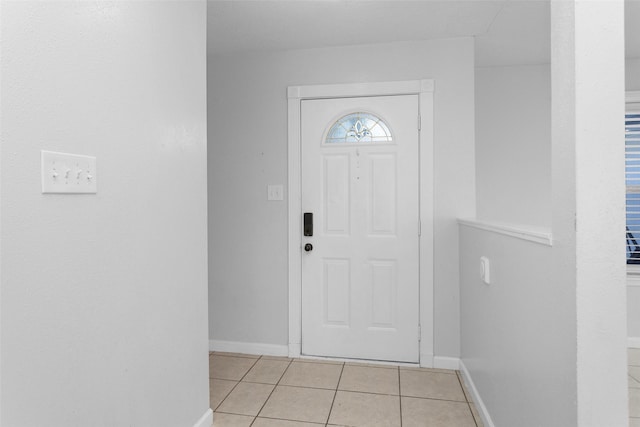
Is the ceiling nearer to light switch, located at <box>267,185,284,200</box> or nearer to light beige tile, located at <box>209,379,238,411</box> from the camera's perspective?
light switch, located at <box>267,185,284,200</box>

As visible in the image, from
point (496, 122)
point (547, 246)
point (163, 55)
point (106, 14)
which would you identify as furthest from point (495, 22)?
point (106, 14)

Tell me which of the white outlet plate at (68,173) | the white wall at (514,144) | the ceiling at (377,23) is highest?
the ceiling at (377,23)

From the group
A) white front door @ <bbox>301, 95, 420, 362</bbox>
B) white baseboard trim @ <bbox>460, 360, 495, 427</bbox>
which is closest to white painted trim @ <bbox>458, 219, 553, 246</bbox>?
white front door @ <bbox>301, 95, 420, 362</bbox>

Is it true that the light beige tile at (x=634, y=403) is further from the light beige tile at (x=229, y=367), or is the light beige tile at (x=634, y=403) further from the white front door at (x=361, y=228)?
the light beige tile at (x=229, y=367)

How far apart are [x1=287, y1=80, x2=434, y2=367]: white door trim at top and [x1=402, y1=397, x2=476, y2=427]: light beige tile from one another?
52 centimetres

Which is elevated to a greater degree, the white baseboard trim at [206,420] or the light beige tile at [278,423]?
the white baseboard trim at [206,420]

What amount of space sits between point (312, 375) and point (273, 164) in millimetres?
1588

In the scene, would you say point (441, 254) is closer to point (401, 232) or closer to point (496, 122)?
point (401, 232)

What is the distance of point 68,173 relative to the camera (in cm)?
112

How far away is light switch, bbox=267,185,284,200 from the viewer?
2.91 metres

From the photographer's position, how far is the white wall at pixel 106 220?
983 mm

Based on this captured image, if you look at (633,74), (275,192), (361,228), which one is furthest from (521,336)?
(633,74)

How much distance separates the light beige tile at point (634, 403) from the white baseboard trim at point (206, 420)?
7.43 feet

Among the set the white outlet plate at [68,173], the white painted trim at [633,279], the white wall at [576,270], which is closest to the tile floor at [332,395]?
the white wall at [576,270]
